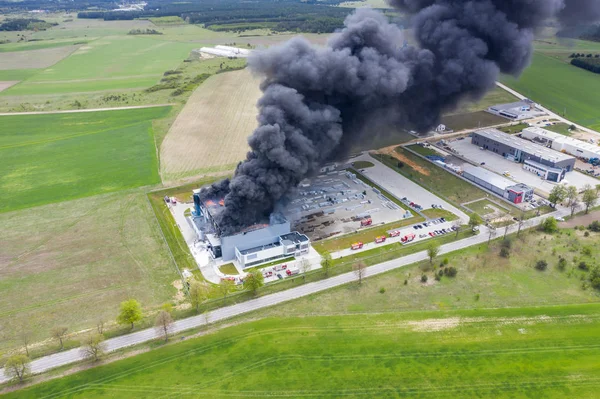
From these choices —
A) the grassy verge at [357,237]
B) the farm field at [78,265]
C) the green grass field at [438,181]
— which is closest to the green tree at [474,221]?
the grassy verge at [357,237]

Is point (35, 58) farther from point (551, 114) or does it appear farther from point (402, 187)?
point (551, 114)

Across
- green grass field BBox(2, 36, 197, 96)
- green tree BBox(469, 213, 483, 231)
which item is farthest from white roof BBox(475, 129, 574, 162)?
green grass field BBox(2, 36, 197, 96)

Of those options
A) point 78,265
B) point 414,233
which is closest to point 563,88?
point 414,233

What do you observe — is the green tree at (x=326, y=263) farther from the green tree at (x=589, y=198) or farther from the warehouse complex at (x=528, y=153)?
the warehouse complex at (x=528, y=153)

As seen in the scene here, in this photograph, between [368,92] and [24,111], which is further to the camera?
[24,111]

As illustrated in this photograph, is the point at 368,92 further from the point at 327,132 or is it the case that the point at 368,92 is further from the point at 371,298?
the point at 371,298

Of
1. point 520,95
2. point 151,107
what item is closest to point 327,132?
point 151,107

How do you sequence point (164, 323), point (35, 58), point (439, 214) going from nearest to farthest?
point (164, 323)
point (439, 214)
point (35, 58)
